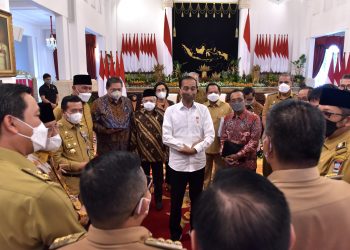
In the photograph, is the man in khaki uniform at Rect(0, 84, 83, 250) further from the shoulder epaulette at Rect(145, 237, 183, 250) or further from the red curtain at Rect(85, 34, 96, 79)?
the red curtain at Rect(85, 34, 96, 79)

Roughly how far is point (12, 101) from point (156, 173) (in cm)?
227

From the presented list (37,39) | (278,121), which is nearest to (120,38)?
(37,39)

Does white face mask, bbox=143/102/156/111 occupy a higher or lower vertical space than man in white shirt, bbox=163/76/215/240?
higher

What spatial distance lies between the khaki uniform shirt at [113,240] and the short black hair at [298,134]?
1.86 feet

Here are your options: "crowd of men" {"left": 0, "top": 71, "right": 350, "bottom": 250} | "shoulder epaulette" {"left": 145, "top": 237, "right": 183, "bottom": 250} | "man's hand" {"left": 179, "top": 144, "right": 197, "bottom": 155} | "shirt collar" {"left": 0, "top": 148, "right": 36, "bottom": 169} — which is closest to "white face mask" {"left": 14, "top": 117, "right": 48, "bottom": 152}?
"crowd of men" {"left": 0, "top": 71, "right": 350, "bottom": 250}

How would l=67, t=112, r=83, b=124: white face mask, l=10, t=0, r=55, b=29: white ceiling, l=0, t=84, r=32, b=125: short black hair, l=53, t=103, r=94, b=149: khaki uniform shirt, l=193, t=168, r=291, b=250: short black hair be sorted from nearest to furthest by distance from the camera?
l=193, t=168, r=291, b=250: short black hair → l=0, t=84, r=32, b=125: short black hair → l=67, t=112, r=83, b=124: white face mask → l=53, t=103, r=94, b=149: khaki uniform shirt → l=10, t=0, r=55, b=29: white ceiling

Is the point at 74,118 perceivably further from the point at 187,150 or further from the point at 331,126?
the point at 331,126

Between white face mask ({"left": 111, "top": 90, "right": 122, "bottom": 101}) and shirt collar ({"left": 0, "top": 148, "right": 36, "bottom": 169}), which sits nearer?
shirt collar ({"left": 0, "top": 148, "right": 36, "bottom": 169})

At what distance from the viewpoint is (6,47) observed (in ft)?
13.9

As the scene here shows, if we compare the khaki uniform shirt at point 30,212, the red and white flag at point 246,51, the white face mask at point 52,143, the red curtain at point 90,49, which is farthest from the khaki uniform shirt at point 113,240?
the red and white flag at point 246,51

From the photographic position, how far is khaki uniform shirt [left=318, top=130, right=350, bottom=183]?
154cm

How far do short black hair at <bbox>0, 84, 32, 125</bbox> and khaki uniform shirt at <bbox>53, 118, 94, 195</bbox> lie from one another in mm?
1101

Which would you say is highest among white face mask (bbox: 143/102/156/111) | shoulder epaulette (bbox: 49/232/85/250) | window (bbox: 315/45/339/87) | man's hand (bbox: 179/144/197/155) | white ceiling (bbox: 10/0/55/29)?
white ceiling (bbox: 10/0/55/29)

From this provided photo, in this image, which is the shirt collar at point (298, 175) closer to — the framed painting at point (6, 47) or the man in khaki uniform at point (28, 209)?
the man in khaki uniform at point (28, 209)
